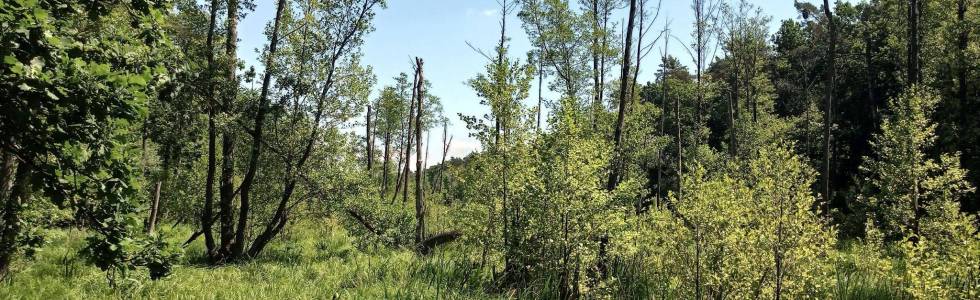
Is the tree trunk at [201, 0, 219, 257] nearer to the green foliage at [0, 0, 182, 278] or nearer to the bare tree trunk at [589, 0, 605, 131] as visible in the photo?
the green foliage at [0, 0, 182, 278]

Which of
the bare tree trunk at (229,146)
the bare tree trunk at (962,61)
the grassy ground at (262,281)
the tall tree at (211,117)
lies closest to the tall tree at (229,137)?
the bare tree trunk at (229,146)

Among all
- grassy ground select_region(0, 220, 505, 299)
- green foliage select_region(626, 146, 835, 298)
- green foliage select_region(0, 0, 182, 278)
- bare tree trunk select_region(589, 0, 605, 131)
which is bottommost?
grassy ground select_region(0, 220, 505, 299)

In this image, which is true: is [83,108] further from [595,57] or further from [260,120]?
[595,57]

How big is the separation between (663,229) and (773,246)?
208cm

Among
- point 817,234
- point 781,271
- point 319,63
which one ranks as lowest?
point 781,271

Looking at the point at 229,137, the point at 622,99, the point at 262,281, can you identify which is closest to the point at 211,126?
the point at 229,137

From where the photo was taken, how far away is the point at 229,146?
41.7 feet

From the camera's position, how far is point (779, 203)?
8148mm

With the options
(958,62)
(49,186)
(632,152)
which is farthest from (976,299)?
(958,62)

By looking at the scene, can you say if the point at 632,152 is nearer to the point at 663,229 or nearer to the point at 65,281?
the point at 663,229

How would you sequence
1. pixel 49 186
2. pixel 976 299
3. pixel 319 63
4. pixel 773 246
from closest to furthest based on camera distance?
pixel 49 186
pixel 773 246
pixel 976 299
pixel 319 63

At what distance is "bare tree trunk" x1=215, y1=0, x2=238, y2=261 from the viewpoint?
1161 centimetres

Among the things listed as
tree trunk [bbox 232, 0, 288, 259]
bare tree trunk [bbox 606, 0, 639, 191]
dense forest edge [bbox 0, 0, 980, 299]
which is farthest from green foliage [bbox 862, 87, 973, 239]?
tree trunk [bbox 232, 0, 288, 259]

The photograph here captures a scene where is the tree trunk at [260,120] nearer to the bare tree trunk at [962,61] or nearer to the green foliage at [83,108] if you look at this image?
the green foliage at [83,108]
